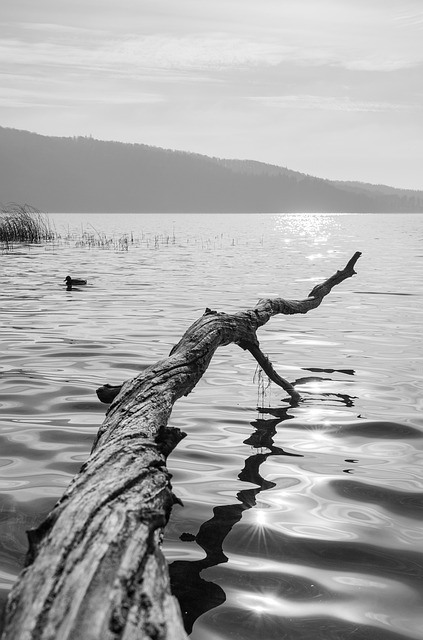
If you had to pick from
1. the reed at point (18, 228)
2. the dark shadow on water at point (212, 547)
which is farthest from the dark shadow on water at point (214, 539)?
the reed at point (18, 228)

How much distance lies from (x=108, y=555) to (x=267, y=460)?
3.92 m

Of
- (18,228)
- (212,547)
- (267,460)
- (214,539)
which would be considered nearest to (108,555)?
(212,547)

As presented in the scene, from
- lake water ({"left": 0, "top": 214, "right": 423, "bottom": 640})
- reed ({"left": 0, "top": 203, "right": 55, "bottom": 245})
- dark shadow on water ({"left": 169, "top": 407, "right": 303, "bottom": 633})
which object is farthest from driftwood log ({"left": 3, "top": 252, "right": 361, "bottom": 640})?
reed ({"left": 0, "top": 203, "right": 55, "bottom": 245})

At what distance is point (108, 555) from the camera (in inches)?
99.7

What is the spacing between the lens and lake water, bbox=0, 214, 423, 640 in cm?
392

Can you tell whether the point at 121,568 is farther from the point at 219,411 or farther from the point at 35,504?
the point at 219,411

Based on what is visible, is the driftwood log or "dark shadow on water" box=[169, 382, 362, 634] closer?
the driftwood log

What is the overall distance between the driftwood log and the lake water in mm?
837

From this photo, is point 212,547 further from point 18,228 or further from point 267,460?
point 18,228

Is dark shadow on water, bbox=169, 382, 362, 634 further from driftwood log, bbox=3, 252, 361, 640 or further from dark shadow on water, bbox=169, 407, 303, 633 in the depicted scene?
driftwood log, bbox=3, 252, 361, 640

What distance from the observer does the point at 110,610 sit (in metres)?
2.21

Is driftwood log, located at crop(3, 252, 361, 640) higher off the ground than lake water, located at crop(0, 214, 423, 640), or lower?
higher

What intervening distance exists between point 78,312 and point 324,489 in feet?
36.7

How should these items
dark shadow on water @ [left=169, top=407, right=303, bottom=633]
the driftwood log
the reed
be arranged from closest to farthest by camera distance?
the driftwood log → dark shadow on water @ [left=169, top=407, right=303, bottom=633] → the reed
